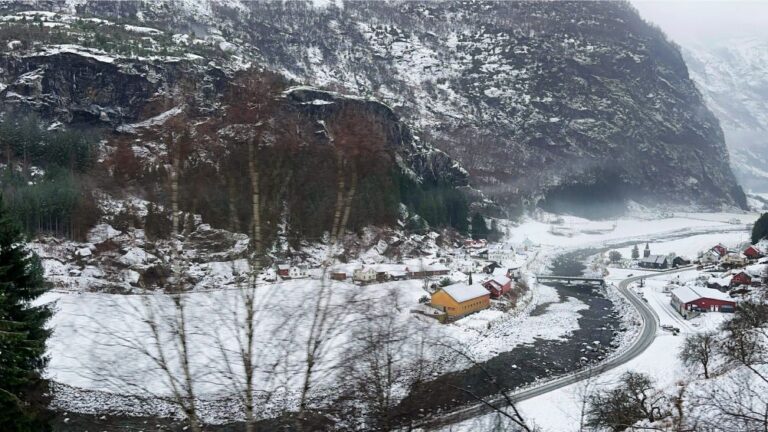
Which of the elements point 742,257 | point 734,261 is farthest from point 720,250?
point 734,261

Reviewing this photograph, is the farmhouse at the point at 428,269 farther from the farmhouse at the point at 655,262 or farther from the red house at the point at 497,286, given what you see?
the farmhouse at the point at 655,262

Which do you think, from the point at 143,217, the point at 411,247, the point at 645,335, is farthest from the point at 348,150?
the point at 411,247

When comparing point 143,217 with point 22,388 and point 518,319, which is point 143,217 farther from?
point 518,319

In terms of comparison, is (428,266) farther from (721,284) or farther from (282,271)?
(282,271)

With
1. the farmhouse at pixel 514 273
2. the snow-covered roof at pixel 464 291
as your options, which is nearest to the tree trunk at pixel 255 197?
the snow-covered roof at pixel 464 291

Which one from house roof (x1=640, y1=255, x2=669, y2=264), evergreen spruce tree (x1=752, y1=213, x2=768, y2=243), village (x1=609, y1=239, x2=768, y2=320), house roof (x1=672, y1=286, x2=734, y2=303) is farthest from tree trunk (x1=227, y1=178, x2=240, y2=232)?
evergreen spruce tree (x1=752, y1=213, x2=768, y2=243)

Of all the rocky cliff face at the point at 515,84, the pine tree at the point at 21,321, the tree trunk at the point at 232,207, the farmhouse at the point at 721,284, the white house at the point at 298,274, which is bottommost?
the farmhouse at the point at 721,284
